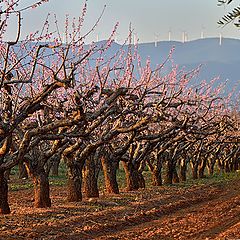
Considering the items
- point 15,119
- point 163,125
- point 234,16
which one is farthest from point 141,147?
point 234,16

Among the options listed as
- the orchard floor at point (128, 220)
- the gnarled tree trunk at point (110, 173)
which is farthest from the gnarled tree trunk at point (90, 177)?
the gnarled tree trunk at point (110, 173)

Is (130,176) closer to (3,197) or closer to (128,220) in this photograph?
(128,220)

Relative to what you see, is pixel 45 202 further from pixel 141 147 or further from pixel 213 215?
pixel 141 147

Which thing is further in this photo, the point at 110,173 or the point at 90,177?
the point at 110,173

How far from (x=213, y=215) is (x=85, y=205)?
180 inches

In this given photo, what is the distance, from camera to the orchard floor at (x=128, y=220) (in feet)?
41.6

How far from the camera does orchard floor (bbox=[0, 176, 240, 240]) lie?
41.6ft

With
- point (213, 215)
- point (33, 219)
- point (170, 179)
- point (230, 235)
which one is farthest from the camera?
point (170, 179)

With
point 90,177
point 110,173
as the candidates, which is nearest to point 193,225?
point 90,177

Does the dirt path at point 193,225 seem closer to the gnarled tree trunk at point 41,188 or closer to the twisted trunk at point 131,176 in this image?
the gnarled tree trunk at point 41,188

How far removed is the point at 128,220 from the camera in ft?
50.3

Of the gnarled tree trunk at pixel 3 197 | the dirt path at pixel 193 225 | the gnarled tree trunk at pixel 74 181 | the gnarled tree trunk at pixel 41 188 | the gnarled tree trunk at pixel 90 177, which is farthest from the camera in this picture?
the gnarled tree trunk at pixel 90 177

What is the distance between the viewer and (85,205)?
1820 centimetres

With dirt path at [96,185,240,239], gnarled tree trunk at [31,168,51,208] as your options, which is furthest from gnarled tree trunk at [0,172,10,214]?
dirt path at [96,185,240,239]
